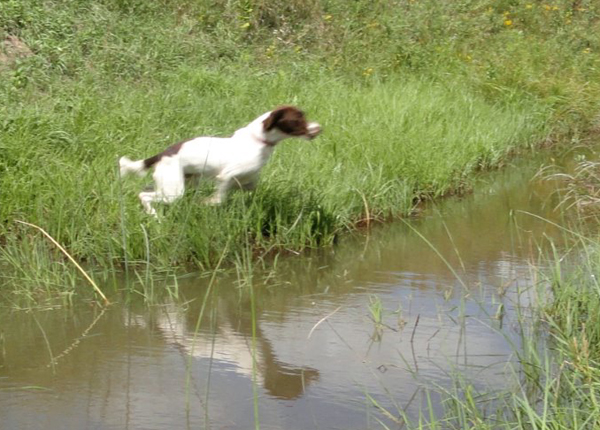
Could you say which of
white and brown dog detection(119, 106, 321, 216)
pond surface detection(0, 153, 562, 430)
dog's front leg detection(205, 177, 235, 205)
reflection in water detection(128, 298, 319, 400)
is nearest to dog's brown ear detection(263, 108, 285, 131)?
white and brown dog detection(119, 106, 321, 216)

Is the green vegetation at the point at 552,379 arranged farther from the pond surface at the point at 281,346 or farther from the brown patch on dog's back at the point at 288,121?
the brown patch on dog's back at the point at 288,121

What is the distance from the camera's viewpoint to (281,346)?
529 centimetres

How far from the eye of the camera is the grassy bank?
689 centimetres

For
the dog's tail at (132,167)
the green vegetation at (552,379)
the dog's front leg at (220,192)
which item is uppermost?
the dog's tail at (132,167)

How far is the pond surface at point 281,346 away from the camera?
4477 mm

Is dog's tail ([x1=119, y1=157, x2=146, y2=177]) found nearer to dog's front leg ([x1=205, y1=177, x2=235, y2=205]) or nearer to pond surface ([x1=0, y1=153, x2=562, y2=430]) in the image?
dog's front leg ([x1=205, y1=177, x2=235, y2=205])

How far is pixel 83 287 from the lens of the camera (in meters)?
6.20

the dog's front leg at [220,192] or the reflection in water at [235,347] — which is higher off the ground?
the dog's front leg at [220,192]

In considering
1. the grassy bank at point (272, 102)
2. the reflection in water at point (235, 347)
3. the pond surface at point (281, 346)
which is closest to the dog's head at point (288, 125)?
the grassy bank at point (272, 102)

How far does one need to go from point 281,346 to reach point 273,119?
1.77m

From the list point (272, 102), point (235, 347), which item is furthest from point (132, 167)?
point (272, 102)

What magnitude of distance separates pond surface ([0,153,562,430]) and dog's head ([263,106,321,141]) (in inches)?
33.2

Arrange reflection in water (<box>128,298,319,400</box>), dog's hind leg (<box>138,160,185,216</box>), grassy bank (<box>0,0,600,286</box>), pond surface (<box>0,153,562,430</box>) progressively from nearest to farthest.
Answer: pond surface (<box>0,153,562,430</box>) < reflection in water (<box>128,298,319,400</box>) < dog's hind leg (<box>138,160,185,216</box>) < grassy bank (<box>0,0,600,286</box>)

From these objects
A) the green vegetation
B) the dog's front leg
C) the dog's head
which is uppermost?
the dog's head
